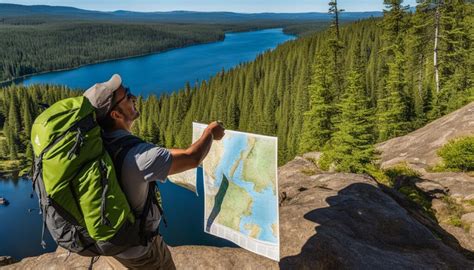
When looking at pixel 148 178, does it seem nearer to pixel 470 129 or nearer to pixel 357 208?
pixel 357 208

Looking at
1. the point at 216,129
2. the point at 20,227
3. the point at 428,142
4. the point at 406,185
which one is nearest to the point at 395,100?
the point at 428,142

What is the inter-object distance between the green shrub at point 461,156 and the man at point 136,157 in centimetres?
1447

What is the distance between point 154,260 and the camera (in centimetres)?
461

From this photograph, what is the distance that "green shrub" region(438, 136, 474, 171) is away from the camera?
15.2m

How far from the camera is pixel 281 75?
111 metres

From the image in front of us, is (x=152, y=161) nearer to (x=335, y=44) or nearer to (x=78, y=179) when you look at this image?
(x=78, y=179)

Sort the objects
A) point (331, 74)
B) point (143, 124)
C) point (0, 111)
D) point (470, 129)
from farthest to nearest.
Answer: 1. point (0, 111)
2. point (143, 124)
3. point (331, 74)
4. point (470, 129)

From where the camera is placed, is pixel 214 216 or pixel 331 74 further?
pixel 331 74

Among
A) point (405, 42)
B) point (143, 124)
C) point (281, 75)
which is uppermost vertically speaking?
point (405, 42)

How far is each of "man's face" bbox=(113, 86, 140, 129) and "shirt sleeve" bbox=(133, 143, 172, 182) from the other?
1.68 ft

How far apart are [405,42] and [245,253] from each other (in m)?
50.7

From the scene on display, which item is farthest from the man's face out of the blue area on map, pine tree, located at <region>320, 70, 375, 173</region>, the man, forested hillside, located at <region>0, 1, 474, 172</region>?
forested hillside, located at <region>0, 1, 474, 172</region>

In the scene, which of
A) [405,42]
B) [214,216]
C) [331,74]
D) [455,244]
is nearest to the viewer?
Result: [214,216]

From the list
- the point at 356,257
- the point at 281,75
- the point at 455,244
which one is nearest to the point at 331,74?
the point at 455,244
